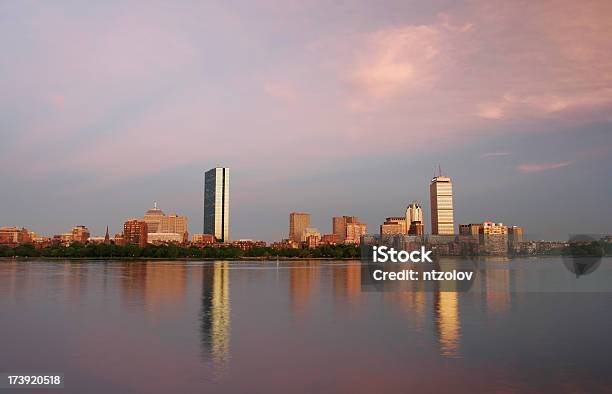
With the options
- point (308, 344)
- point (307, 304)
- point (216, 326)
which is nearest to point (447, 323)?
point (308, 344)

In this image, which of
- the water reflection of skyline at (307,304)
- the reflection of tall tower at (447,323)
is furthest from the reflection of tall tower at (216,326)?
the reflection of tall tower at (447,323)

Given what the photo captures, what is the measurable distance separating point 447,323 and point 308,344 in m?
10.5

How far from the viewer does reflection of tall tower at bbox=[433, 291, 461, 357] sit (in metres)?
24.9

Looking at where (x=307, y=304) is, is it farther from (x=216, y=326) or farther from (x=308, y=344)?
(x=308, y=344)

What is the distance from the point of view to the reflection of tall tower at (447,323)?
24855mm

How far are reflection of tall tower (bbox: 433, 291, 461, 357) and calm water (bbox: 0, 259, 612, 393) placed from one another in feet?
0.28

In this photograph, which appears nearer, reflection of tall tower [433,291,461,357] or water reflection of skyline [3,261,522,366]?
reflection of tall tower [433,291,461,357]

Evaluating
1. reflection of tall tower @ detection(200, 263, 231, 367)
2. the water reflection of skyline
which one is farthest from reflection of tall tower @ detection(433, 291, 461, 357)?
reflection of tall tower @ detection(200, 263, 231, 367)

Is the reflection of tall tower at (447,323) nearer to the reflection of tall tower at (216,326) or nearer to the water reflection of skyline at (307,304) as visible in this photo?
the water reflection of skyline at (307,304)

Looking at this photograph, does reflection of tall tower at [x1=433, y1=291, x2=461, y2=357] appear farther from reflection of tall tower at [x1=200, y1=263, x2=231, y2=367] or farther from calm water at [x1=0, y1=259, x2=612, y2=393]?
reflection of tall tower at [x1=200, y1=263, x2=231, y2=367]

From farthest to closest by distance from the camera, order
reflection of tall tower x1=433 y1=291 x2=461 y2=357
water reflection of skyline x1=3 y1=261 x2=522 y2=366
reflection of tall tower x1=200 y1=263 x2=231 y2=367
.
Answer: water reflection of skyline x1=3 y1=261 x2=522 y2=366, reflection of tall tower x1=433 y1=291 x2=461 y2=357, reflection of tall tower x1=200 y1=263 x2=231 y2=367

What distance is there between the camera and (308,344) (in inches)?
1017

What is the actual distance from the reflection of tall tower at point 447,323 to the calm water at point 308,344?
86 millimetres

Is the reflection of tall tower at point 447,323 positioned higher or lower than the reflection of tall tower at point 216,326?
lower
